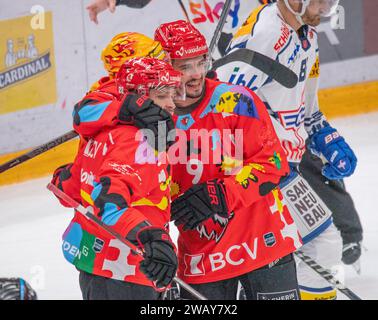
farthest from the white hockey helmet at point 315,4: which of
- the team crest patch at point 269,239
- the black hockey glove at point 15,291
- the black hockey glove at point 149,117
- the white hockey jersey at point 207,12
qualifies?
the white hockey jersey at point 207,12

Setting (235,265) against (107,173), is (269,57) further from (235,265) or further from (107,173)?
(107,173)

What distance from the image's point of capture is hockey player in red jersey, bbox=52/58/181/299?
2.66 meters

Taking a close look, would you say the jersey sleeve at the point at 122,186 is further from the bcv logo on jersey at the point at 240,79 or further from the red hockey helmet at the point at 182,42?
the bcv logo on jersey at the point at 240,79

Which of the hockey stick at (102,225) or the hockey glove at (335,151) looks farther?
the hockey glove at (335,151)

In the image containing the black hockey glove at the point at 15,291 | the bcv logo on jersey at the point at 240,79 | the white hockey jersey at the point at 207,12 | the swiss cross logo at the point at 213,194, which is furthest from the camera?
the white hockey jersey at the point at 207,12

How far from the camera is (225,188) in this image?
117 inches

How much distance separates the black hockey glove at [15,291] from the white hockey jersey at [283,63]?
1.20 meters

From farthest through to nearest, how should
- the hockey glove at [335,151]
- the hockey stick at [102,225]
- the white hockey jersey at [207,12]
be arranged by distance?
the white hockey jersey at [207,12]
the hockey glove at [335,151]
the hockey stick at [102,225]

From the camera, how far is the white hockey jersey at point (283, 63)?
3467 mm

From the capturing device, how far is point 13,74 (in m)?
5.59

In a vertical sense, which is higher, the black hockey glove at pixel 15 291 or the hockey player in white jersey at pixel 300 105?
the black hockey glove at pixel 15 291

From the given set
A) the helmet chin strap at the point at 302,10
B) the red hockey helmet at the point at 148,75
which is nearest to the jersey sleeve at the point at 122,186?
the red hockey helmet at the point at 148,75

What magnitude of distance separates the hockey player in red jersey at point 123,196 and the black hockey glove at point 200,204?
0.28ft

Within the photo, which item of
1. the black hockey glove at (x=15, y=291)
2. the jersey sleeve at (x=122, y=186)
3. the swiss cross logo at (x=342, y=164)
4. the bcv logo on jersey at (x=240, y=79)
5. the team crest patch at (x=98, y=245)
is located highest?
the jersey sleeve at (x=122, y=186)
